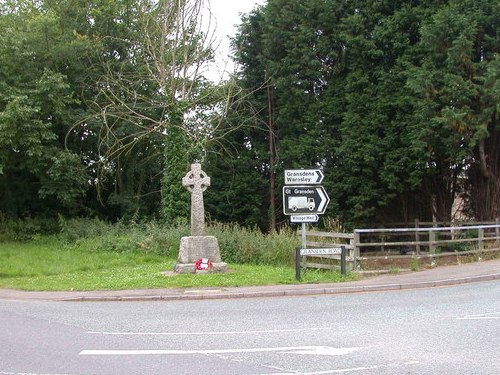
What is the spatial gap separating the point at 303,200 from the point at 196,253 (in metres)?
3.78

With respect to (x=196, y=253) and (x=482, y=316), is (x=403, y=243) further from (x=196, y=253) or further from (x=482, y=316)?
(x=482, y=316)

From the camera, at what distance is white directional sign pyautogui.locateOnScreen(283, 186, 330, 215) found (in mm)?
17328

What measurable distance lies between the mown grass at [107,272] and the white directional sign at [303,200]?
183cm

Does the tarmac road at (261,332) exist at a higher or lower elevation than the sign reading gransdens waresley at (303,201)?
lower

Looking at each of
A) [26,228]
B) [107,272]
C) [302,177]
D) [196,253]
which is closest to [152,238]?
[107,272]

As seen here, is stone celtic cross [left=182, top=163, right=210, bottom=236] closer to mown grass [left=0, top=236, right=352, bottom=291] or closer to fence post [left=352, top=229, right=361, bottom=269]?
mown grass [left=0, top=236, right=352, bottom=291]

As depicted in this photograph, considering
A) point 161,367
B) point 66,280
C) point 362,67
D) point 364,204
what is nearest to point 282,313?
point 161,367

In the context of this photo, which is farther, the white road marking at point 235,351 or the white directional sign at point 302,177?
the white directional sign at point 302,177

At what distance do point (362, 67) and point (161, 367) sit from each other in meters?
26.2

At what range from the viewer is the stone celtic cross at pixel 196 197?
1941 centimetres

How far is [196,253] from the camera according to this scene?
18.9m

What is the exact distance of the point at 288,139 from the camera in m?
34.6

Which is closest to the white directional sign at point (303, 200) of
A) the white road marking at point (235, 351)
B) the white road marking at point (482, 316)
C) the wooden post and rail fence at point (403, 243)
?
the wooden post and rail fence at point (403, 243)

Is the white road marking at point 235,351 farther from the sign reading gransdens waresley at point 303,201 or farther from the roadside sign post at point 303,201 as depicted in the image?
the sign reading gransdens waresley at point 303,201
